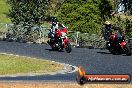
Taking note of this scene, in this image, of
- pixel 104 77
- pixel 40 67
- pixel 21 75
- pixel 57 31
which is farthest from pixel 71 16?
pixel 104 77

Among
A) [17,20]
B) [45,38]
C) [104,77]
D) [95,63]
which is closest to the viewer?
[104,77]

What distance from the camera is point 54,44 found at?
2503cm

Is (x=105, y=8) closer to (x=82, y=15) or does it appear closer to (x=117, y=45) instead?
(x=82, y=15)

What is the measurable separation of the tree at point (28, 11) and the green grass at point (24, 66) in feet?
47.0

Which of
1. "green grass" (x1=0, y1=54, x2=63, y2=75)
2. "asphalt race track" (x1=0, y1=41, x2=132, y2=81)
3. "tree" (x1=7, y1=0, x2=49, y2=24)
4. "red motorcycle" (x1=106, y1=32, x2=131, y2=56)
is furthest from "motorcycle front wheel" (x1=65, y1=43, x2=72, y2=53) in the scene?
"tree" (x1=7, y1=0, x2=49, y2=24)

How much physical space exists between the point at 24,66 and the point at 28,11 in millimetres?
17118

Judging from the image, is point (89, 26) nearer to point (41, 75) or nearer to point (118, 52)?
point (118, 52)

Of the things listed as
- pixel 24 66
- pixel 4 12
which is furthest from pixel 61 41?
pixel 4 12

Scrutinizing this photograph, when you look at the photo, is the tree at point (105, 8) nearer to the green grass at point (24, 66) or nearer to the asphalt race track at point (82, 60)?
the asphalt race track at point (82, 60)

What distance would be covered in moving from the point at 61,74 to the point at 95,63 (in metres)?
4.04

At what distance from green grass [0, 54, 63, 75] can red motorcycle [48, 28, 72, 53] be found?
459cm

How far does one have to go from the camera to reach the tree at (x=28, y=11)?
3418 cm

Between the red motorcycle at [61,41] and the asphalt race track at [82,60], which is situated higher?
the red motorcycle at [61,41]

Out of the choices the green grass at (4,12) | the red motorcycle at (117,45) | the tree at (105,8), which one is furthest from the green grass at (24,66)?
the green grass at (4,12)
